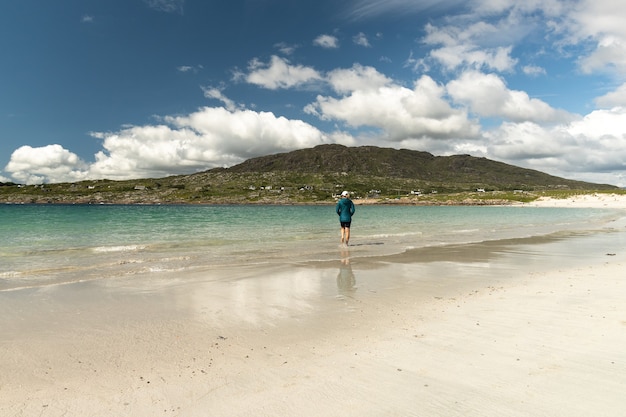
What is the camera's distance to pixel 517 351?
6.47m

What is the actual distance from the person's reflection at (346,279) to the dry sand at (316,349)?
0.73 feet

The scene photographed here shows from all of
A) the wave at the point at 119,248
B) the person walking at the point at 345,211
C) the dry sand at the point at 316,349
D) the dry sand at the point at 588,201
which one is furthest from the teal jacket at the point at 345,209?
the dry sand at the point at 588,201

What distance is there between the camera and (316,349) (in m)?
6.79

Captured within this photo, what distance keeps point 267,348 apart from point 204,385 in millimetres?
1601

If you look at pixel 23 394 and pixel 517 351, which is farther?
pixel 517 351

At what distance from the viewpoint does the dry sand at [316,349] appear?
4898 mm

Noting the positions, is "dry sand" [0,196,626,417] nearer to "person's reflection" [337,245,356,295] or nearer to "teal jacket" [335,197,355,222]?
"person's reflection" [337,245,356,295]

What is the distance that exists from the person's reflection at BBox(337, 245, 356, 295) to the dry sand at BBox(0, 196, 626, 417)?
22 cm

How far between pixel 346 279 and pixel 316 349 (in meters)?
7.03

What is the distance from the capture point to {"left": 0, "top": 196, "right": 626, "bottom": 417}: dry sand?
490cm

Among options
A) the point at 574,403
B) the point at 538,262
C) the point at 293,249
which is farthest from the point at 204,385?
the point at 293,249

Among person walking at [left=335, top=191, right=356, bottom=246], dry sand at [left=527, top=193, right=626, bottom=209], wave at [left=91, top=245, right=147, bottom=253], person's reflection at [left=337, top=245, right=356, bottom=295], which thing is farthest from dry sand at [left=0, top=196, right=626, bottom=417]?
dry sand at [left=527, top=193, right=626, bottom=209]

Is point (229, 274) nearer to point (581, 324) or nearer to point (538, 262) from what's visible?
point (581, 324)

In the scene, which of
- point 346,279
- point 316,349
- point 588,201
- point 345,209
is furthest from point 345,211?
point 588,201
